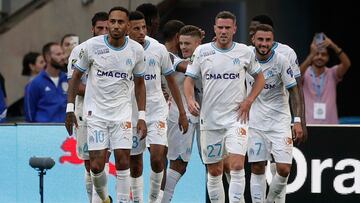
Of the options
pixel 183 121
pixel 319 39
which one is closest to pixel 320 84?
pixel 319 39

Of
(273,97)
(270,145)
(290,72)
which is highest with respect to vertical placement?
(290,72)

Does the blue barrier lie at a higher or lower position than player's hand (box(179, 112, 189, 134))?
lower

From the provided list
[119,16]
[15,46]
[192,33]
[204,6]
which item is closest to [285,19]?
[204,6]

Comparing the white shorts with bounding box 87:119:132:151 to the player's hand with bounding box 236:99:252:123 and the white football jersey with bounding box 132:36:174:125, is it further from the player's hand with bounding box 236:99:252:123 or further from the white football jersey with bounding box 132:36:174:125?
the player's hand with bounding box 236:99:252:123

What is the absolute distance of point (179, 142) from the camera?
1872 centimetres

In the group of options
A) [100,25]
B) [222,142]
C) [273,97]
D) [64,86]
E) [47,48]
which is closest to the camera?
[222,142]

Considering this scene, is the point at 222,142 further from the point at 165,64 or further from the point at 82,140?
the point at 82,140

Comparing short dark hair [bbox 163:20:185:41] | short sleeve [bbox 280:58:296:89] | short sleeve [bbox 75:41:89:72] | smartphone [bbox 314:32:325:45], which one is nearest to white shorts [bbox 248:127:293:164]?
short sleeve [bbox 280:58:296:89]

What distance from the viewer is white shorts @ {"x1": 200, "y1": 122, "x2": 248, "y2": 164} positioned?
56.3 feet

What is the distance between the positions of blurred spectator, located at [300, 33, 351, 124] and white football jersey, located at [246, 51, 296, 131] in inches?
148

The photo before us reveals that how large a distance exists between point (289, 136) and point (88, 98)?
8.51 ft

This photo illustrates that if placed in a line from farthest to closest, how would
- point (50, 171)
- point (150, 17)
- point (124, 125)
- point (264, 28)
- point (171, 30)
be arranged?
point (50, 171) → point (171, 30) → point (150, 17) → point (264, 28) → point (124, 125)

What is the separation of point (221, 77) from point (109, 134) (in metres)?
1.46

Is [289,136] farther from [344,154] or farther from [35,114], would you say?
[35,114]
